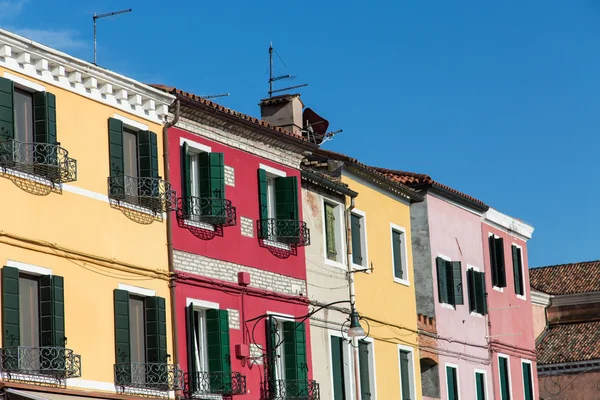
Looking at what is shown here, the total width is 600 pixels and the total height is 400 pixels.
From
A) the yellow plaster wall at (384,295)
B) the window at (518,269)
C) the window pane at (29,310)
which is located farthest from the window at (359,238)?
the window pane at (29,310)

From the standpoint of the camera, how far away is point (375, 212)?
113 ft

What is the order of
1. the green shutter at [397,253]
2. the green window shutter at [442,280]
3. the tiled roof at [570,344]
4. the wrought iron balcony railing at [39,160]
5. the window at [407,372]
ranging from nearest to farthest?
1. the wrought iron balcony railing at [39,160]
2. the window at [407,372]
3. the green shutter at [397,253]
4. the green window shutter at [442,280]
5. the tiled roof at [570,344]

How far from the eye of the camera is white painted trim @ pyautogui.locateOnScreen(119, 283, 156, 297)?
23844 mm

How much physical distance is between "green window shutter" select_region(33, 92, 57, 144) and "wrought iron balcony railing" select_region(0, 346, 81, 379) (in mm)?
3527

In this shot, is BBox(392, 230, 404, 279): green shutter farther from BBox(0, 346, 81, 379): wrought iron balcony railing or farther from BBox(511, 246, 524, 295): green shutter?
BBox(0, 346, 81, 379): wrought iron balcony railing

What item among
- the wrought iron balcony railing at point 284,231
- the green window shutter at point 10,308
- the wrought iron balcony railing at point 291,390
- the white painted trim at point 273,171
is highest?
the white painted trim at point 273,171

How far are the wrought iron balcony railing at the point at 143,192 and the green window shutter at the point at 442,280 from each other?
13.5 meters

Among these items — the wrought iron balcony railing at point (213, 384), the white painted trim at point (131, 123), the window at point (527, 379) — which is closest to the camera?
the white painted trim at point (131, 123)

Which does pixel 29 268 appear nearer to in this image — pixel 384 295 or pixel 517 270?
pixel 384 295

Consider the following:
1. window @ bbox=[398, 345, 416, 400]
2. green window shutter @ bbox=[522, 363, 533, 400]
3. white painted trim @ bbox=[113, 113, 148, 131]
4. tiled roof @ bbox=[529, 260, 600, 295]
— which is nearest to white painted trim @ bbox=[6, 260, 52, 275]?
white painted trim @ bbox=[113, 113, 148, 131]

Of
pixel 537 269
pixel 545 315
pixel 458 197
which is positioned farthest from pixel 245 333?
pixel 537 269

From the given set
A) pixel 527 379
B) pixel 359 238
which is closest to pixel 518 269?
pixel 527 379

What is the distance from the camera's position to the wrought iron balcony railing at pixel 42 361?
20516 millimetres

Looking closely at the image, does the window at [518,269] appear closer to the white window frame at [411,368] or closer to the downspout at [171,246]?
the white window frame at [411,368]
